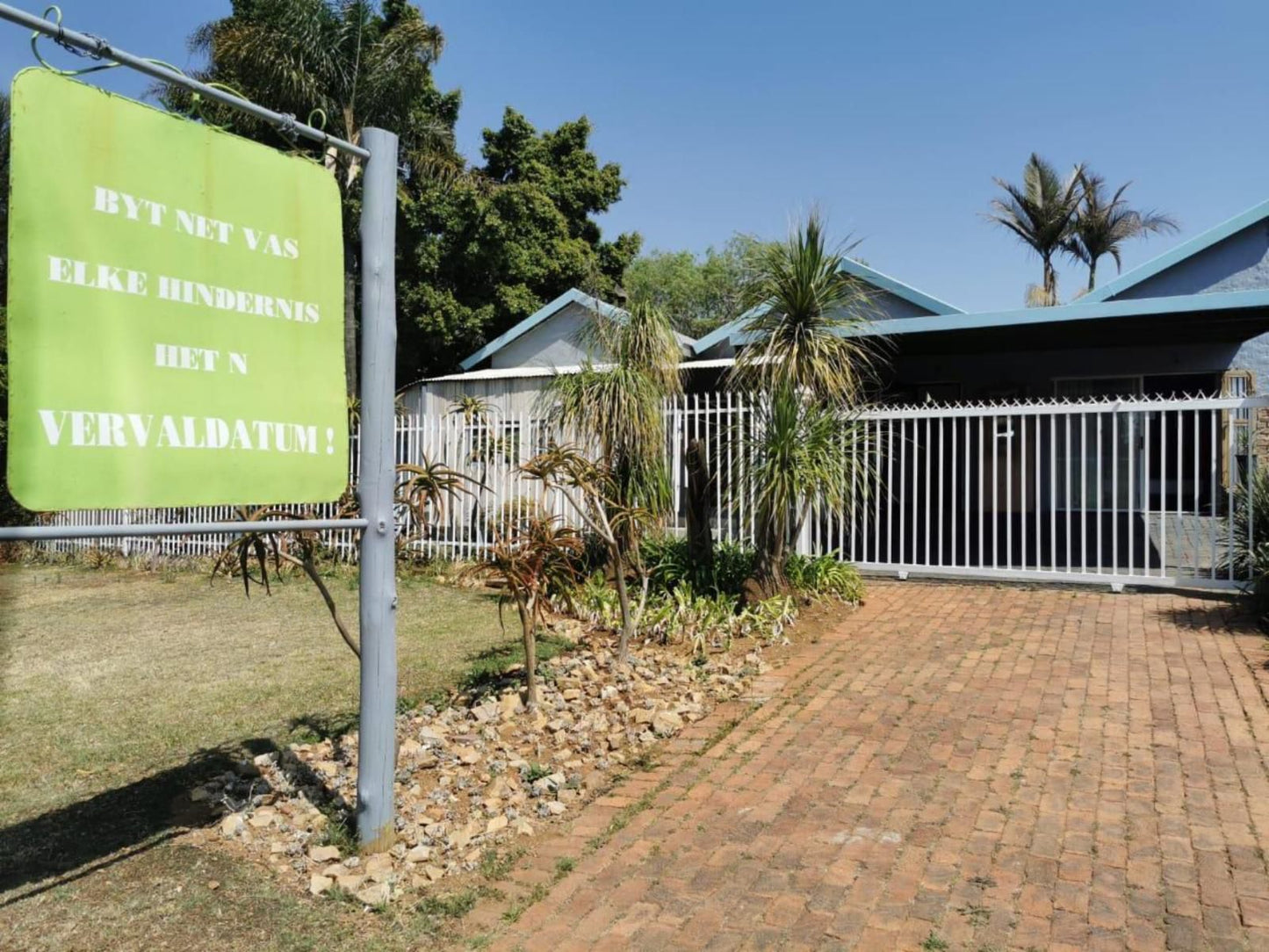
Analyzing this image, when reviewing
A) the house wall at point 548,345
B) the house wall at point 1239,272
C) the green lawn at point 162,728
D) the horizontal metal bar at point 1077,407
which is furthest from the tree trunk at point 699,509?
the house wall at point 1239,272

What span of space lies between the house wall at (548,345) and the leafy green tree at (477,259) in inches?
150

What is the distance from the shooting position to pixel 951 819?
3805mm

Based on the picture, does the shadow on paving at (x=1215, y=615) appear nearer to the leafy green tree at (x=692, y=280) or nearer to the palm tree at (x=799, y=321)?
the palm tree at (x=799, y=321)

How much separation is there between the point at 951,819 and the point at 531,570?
98.5 inches

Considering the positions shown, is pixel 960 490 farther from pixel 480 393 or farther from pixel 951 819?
pixel 951 819

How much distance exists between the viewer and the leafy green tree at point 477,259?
2139 centimetres

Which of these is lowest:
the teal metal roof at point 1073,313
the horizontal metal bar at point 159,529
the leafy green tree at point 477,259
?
the horizontal metal bar at point 159,529

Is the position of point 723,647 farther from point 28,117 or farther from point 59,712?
point 28,117

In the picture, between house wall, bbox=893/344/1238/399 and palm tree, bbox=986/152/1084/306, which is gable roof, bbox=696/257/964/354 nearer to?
house wall, bbox=893/344/1238/399

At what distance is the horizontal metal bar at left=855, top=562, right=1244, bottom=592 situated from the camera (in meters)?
8.38

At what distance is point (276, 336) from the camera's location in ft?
11.2

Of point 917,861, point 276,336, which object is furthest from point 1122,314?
point 276,336

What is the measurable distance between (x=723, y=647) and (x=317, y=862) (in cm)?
390

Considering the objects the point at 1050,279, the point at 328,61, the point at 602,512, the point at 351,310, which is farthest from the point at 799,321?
the point at 1050,279
